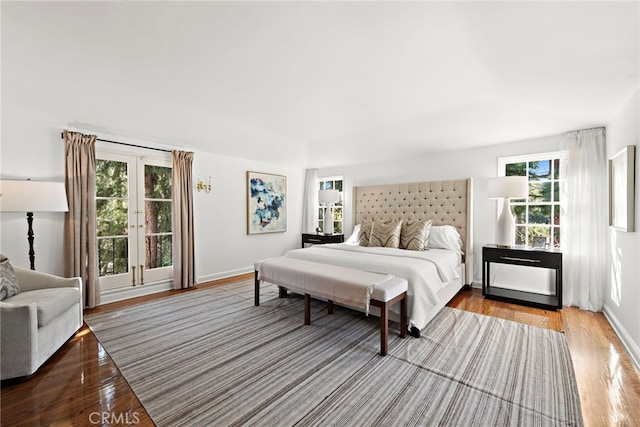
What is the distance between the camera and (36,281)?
2.53 m

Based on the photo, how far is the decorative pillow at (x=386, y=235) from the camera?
3.95 meters

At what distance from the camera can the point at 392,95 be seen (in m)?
3.00

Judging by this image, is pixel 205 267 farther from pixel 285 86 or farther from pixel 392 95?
pixel 392 95

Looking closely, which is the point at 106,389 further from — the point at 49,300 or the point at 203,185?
the point at 203,185

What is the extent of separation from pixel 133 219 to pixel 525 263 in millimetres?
5261

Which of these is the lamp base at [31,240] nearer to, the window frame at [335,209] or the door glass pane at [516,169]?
the window frame at [335,209]

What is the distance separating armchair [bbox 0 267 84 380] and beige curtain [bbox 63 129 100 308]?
64 cm

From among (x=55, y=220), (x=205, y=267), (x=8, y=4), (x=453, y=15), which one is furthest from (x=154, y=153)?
(x=453, y=15)

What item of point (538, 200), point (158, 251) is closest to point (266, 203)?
point (158, 251)

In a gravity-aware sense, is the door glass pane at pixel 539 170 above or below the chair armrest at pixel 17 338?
above

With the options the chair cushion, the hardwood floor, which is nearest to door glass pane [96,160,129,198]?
the chair cushion

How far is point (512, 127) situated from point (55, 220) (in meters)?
5.67
